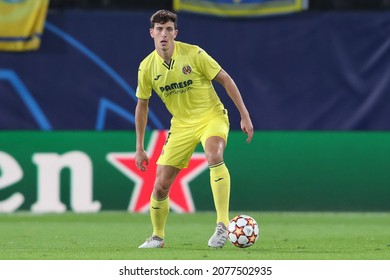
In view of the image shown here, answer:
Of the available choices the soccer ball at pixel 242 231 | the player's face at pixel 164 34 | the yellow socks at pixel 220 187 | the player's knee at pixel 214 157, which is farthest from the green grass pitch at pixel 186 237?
the player's face at pixel 164 34

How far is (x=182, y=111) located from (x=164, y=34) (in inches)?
30.5

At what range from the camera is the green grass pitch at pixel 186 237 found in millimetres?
9678

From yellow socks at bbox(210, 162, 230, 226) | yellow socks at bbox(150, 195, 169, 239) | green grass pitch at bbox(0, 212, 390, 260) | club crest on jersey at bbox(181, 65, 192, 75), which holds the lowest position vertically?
green grass pitch at bbox(0, 212, 390, 260)

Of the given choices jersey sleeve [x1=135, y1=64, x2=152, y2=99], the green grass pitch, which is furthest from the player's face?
the green grass pitch

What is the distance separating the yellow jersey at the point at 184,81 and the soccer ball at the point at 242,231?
1.06m

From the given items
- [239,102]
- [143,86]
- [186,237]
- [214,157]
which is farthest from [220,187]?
[186,237]

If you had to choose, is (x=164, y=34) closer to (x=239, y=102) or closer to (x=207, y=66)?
(x=207, y=66)

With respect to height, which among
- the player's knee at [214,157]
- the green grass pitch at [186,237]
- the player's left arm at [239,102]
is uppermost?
the player's left arm at [239,102]

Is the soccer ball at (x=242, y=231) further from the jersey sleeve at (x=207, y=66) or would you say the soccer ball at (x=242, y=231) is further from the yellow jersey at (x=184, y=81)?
the jersey sleeve at (x=207, y=66)

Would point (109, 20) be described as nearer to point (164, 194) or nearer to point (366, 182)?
point (366, 182)

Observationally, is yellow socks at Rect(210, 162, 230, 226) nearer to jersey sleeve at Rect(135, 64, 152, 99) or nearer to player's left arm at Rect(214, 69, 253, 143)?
player's left arm at Rect(214, 69, 253, 143)

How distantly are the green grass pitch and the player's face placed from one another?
1.80m

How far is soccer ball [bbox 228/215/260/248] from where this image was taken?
10023 mm

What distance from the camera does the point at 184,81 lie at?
414 inches
